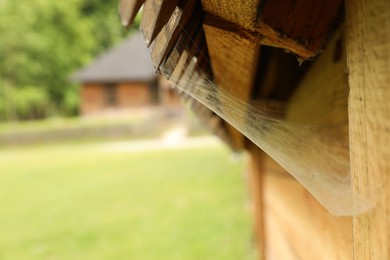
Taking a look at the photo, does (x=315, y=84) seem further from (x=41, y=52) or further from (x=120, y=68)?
(x=41, y=52)

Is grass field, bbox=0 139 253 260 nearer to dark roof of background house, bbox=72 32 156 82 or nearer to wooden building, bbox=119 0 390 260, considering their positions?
wooden building, bbox=119 0 390 260

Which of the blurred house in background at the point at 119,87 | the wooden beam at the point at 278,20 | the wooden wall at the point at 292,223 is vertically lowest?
the blurred house in background at the point at 119,87

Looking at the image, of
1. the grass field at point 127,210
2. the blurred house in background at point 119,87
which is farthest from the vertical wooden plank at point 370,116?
the blurred house in background at point 119,87

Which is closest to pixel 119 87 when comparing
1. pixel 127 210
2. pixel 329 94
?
pixel 127 210

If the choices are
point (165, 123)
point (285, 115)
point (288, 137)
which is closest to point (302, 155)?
point (288, 137)

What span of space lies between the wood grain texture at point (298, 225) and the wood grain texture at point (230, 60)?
44 cm

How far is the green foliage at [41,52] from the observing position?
3120 centimetres

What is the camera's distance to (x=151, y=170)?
40.6 feet

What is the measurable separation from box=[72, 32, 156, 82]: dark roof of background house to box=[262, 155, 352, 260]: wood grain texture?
25909 millimetres

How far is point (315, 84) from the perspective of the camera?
1515mm

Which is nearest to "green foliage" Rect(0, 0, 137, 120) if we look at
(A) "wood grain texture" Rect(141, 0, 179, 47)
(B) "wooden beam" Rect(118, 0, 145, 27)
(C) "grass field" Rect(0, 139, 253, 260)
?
(C) "grass field" Rect(0, 139, 253, 260)

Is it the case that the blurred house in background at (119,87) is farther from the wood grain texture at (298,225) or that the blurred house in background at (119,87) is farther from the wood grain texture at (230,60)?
the wood grain texture at (230,60)

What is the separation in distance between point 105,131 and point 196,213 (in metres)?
15.4

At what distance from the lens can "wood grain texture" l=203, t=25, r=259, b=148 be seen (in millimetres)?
790
